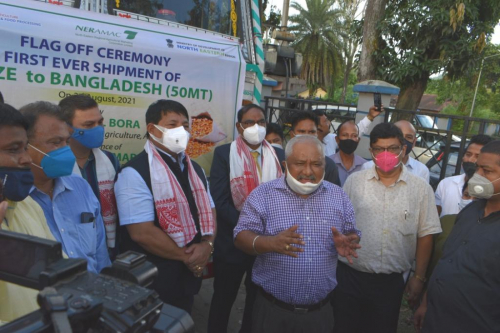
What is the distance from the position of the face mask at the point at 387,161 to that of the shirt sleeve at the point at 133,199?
5.11 feet

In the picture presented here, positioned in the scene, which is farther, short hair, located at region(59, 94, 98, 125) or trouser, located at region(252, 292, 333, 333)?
short hair, located at region(59, 94, 98, 125)

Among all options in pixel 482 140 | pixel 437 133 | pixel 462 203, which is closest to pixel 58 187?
pixel 462 203

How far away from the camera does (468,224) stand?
2.31 meters

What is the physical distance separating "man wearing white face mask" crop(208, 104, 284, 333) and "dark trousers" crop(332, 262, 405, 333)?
67 centimetres

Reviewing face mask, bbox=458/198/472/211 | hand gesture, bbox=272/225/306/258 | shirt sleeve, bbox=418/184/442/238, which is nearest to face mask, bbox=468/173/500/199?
shirt sleeve, bbox=418/184/442/238

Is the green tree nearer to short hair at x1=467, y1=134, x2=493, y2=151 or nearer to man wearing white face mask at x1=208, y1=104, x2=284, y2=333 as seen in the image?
short hair at x1=467, y1=134, x2=493, y2=151

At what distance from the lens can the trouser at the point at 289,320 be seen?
2.28m

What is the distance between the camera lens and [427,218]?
271 centimetres

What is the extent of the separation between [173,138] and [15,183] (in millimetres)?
1129

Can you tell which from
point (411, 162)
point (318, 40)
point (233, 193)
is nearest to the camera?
point (233, 193)

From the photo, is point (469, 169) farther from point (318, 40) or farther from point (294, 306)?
point (318, 40)

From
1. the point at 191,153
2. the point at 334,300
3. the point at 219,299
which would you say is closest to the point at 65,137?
the point at 191,153

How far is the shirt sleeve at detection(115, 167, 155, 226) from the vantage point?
7.67 feet

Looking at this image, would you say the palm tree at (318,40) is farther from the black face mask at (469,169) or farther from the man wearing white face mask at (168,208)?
the man wearing white face mask at (168,208)
